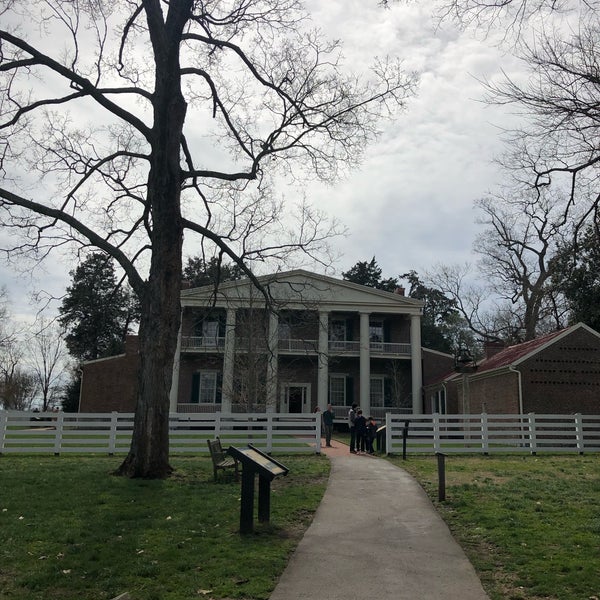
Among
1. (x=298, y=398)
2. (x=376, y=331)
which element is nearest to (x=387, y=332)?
(x=376, y=331)

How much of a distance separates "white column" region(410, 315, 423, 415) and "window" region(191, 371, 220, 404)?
11785mm

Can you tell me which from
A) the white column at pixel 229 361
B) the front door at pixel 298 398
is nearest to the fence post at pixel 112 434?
the white column at pixel 229 361

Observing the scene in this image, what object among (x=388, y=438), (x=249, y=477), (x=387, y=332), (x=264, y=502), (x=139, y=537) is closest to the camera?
(x=139, y=537)

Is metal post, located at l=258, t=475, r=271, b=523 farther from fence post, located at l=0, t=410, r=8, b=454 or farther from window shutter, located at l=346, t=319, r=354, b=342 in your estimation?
window shutter, located at l=346, t=319, r=354, b=342

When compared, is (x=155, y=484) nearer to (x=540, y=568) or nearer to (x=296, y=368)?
(x=540, y=568)

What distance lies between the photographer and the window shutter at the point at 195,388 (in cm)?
3547

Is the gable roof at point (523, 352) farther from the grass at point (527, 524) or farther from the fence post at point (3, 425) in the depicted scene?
the fence post at point (3, 425)

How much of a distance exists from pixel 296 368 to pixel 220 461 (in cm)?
2446

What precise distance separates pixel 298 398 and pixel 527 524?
1146 inches

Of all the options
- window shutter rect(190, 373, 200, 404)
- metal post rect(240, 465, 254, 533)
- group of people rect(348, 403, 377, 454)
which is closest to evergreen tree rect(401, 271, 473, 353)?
window shutter rect(190, 373, 200, 404)

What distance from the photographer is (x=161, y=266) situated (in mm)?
12938

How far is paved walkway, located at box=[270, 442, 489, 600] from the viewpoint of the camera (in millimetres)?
5535

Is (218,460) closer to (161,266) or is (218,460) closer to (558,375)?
(161,266)

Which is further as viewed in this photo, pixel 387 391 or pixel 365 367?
pixel 387 391
